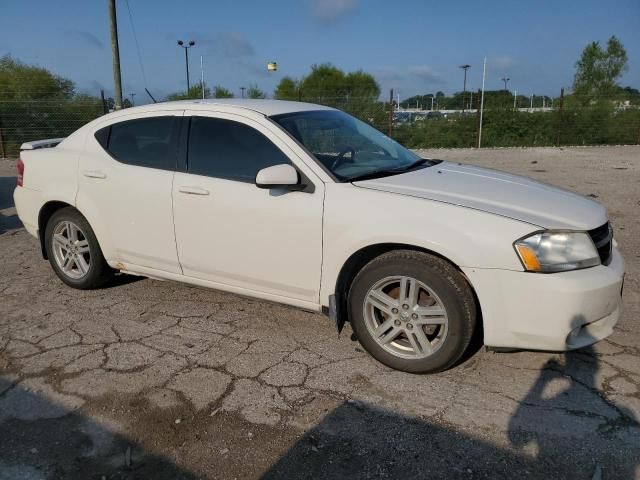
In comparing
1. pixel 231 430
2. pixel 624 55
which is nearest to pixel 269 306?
pixel 231 430

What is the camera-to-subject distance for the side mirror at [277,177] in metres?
3.46

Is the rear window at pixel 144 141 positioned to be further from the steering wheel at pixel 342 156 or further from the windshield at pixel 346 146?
the steering wheel at pixel 342 156

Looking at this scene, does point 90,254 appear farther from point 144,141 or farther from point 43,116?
point 43,116

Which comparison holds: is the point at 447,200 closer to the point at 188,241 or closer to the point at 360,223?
the point at 360,223

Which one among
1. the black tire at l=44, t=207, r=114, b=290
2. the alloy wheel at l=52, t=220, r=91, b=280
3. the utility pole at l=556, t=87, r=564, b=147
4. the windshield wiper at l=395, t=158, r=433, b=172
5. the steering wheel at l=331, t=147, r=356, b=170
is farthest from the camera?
the utility pole at l=556, t=87, r=564, b=147

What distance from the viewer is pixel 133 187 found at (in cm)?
424

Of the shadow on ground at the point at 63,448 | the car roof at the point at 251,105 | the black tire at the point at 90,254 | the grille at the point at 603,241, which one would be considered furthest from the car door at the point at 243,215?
the grille at the point at 603,241

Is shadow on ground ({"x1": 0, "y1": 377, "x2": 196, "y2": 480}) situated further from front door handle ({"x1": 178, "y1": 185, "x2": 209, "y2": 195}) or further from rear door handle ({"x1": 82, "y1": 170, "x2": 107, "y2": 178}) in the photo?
rear door handle ({"x1": 82, "y1": 170, "x2": 107, "y2": 178})

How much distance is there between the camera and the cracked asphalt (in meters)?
2.60

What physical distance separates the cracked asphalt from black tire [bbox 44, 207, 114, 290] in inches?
11.1

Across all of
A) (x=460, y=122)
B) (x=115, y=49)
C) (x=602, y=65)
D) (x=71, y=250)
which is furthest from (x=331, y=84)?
(x=71, y=250)

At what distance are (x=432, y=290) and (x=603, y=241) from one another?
1.10 metres

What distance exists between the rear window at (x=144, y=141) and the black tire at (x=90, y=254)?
68cm

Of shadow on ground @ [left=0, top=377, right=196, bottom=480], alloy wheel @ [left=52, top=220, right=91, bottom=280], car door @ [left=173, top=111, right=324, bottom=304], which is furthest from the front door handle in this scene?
shadow on ground @ [left=0, top=377, right=196, bottom=480]
